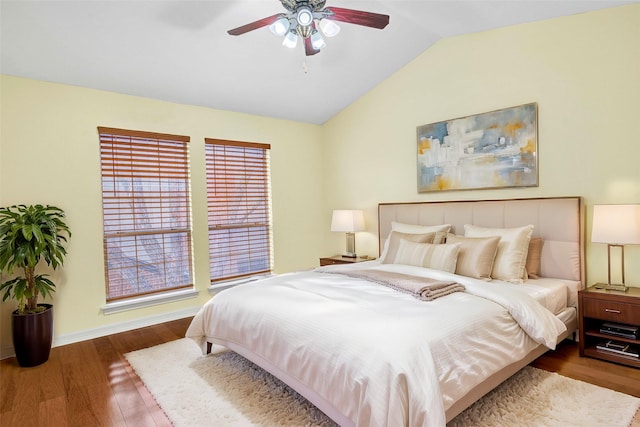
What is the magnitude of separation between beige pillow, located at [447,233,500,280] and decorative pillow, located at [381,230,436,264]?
0.49 meters

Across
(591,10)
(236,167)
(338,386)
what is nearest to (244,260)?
(236,167)

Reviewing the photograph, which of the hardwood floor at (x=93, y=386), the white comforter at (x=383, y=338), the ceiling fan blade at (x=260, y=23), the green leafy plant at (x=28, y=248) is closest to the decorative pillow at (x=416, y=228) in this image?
the white comforter at (x=383, y=338)

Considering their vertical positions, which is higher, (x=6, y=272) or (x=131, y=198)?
(x=131, y=198)

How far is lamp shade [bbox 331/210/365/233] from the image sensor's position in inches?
186

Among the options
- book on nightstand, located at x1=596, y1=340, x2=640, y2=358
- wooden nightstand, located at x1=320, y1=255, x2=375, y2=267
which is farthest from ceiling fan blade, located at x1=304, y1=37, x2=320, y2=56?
book on nightstand, located at x1=596, y1=340, x2=640, y2=358

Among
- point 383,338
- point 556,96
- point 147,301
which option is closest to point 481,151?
point 556,96

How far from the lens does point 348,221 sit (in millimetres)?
4727

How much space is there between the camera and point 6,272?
10.2 ft

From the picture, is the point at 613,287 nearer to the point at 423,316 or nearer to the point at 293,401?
the point at 423,316

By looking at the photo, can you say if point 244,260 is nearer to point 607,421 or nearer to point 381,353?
point 381,353

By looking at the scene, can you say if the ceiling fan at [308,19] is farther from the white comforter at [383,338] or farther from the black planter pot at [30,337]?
the black planter pot at [30,337]

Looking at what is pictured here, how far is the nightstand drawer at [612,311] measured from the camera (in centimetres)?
260

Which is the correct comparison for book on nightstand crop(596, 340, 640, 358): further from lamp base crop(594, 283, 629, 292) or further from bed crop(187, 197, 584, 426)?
lamp base crop(594, 283, 629, 292)

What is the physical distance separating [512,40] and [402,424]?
3.53 meters
